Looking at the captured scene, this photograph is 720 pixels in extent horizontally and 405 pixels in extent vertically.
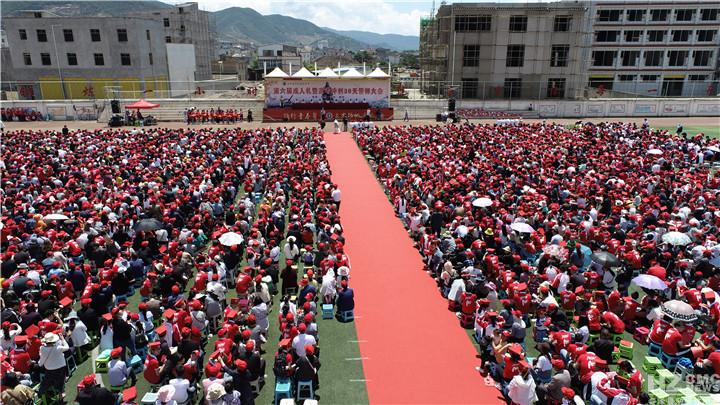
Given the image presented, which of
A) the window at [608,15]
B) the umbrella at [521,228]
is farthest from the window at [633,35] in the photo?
the umbrella at [521,228]

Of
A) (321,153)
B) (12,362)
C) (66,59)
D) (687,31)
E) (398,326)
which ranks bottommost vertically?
(398,326)

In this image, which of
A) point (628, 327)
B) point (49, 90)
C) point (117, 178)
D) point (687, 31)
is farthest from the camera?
point (687, 31)

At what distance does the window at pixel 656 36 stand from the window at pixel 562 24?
2155cm

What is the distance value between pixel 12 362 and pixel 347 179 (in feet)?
54.4

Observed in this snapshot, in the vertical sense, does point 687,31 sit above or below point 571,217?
above

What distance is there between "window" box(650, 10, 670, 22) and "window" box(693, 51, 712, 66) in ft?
23.0

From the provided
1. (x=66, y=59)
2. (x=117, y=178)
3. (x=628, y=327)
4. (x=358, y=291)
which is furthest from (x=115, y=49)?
(x=628, y=327)

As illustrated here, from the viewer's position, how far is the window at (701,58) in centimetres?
6662

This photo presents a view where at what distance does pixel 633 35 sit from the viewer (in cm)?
6688

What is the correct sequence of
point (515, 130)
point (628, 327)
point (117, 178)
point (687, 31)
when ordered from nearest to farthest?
point (628, 327)
point (117, 178)
point (515, 130)
point (687, 31)

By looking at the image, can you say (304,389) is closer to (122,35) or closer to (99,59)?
(122,35)

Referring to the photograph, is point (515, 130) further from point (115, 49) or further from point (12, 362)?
point (115, 49)

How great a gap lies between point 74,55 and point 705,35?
279 feet

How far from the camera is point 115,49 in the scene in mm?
56438
